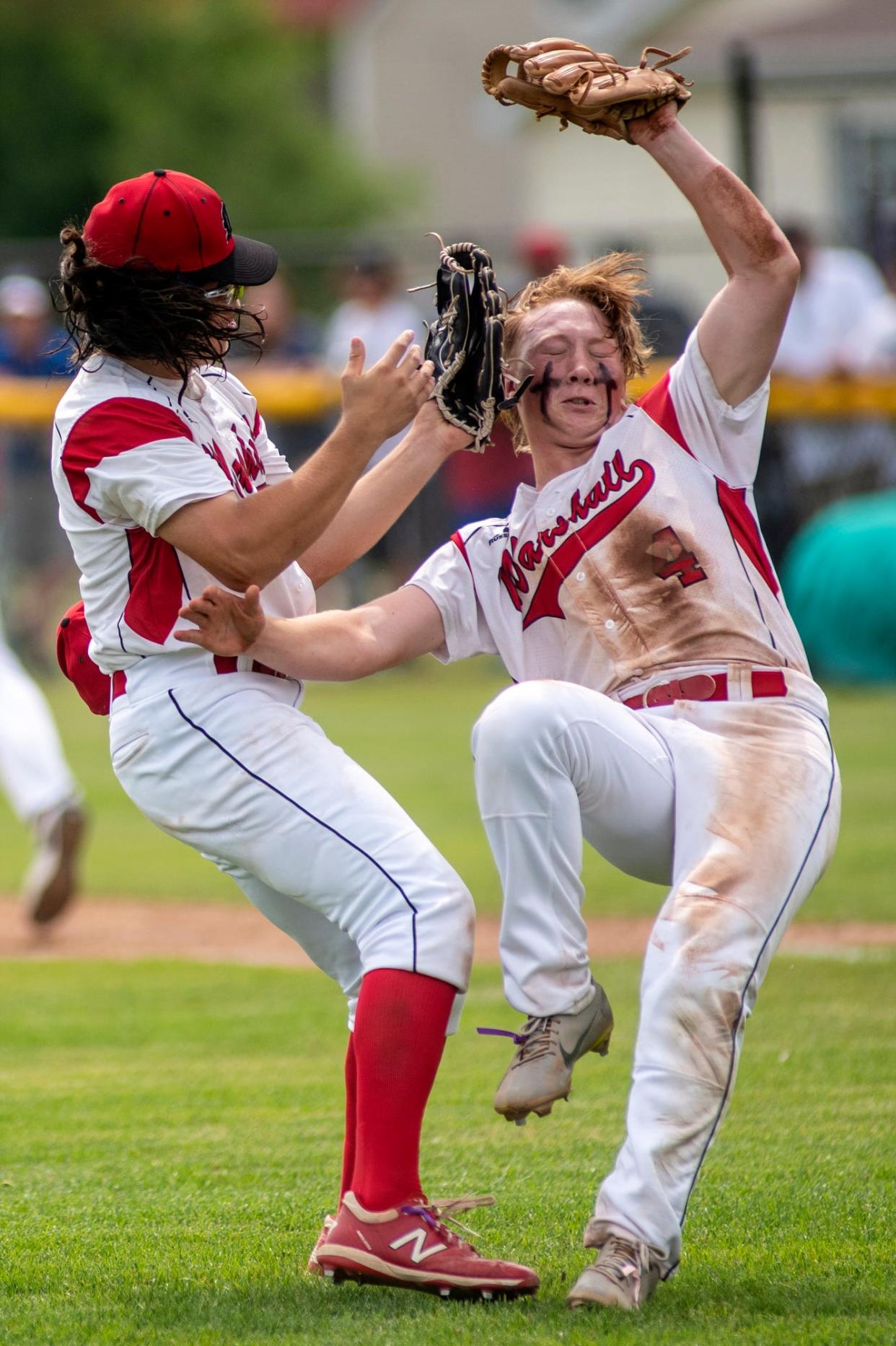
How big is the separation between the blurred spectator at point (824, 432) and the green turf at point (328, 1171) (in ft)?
24.1

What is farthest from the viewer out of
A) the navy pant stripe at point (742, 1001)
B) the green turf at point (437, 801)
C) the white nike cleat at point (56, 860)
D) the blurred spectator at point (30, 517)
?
the blurred spectator at point (30, 517)

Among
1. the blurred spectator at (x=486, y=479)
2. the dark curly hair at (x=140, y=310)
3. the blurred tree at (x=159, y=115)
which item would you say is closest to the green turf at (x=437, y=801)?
the blurred spectator at (x=486, y=479)

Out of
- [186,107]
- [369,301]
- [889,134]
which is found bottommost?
[369,301]

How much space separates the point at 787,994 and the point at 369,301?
9.65 metres

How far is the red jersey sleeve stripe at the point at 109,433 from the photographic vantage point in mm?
3391

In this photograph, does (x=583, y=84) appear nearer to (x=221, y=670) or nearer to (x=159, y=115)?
(x=221, y=670)

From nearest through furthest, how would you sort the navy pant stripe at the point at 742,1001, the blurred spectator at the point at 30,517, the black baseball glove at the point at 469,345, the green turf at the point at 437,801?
the navy pant stripe at the point at 742,1001
the black baseball glove at the point at 469,345
the green turf at the point at 437,801
the blurred spectator at the point at 30,517

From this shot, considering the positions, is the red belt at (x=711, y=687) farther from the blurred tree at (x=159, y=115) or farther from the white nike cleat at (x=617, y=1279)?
the blurred tree at (x=159, y=115)

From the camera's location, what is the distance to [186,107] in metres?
36.9

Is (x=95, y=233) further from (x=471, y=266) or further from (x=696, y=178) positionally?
(x=696, y=178)

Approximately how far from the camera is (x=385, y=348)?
49.0ft

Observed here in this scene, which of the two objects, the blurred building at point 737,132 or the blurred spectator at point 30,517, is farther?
the blurred spectator at point 30,517

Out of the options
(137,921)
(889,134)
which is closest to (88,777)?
(137,921)

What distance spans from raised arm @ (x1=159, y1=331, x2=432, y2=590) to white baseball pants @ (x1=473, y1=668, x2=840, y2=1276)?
19.2 inches
